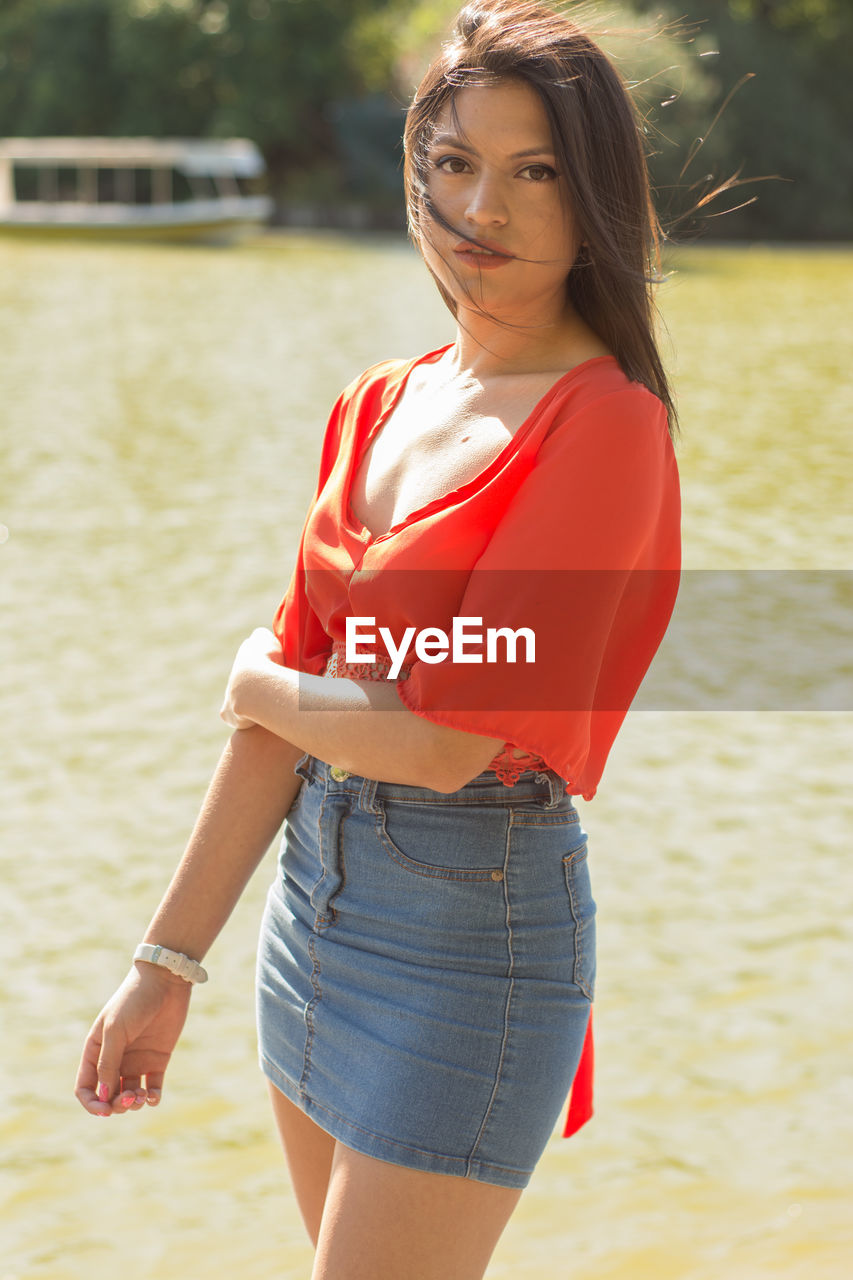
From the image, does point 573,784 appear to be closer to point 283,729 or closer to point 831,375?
point 283,729

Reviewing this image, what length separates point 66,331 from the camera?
14688 mm

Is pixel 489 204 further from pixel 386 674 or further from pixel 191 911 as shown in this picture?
pixel 191 911

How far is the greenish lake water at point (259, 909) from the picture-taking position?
8.47 feet

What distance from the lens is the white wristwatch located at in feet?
4.85

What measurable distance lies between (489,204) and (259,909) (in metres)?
2.70

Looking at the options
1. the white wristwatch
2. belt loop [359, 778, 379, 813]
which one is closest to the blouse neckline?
belt loop [359, 778, 379, 813]

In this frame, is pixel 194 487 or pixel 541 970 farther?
pixel 194 487

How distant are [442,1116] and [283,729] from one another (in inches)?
14.3

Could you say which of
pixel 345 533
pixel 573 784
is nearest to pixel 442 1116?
pixel 573 784

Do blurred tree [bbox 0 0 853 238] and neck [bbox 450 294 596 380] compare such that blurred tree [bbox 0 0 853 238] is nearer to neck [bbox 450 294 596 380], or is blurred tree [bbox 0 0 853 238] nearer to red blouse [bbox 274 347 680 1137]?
neck [bbox 450 294 596 380]

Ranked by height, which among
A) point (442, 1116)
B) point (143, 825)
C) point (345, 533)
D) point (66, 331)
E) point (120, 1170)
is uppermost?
point (345, 533)

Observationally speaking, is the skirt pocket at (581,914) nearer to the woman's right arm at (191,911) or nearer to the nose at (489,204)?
the woman's right arm at (191,911)

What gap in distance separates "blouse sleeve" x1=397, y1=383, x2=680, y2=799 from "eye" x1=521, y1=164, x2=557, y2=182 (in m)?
0.21

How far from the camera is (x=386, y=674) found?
1.35m
